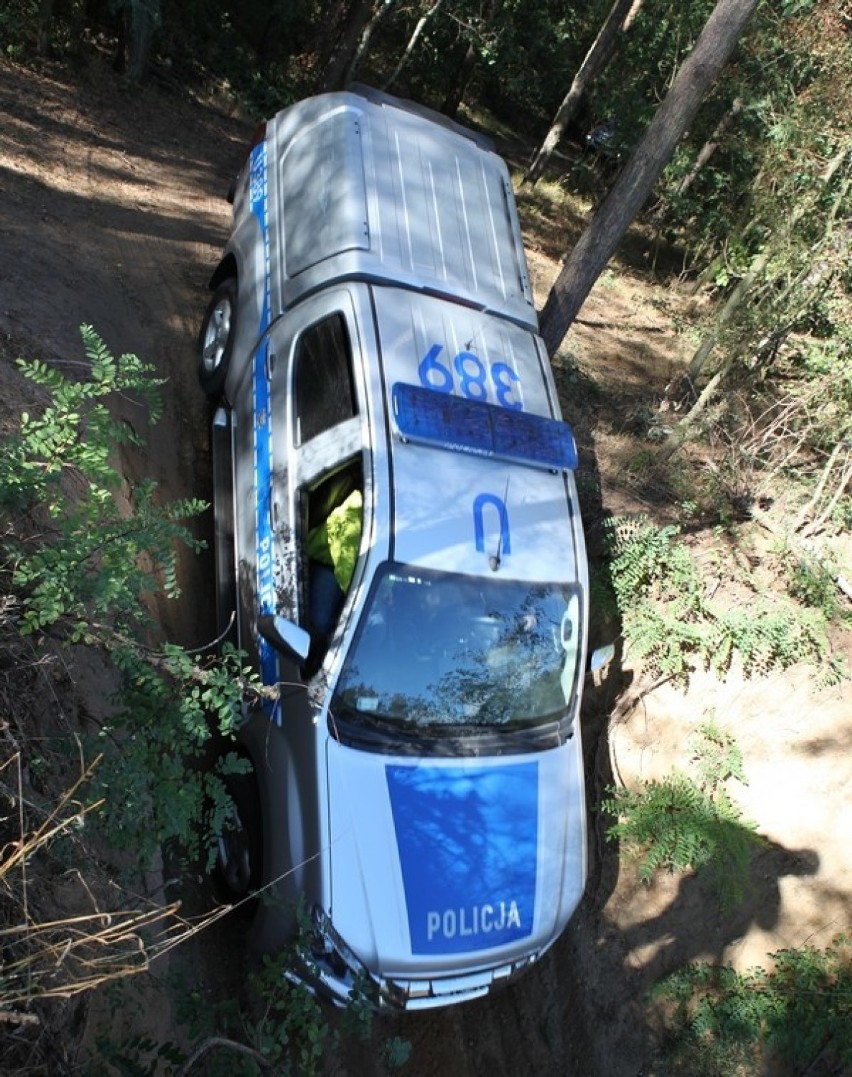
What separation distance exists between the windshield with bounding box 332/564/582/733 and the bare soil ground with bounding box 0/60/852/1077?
1.63m

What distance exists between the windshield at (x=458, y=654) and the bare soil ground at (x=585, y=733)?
1.63m

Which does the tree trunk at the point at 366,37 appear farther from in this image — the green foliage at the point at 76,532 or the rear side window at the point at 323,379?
the green foliage at the point at 76,532

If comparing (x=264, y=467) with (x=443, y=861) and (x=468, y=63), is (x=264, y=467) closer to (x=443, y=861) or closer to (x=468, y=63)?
(x=443, y=861)

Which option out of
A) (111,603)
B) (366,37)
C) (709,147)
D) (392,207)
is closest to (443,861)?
(111,603)

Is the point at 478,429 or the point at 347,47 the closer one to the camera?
the point at 478,429

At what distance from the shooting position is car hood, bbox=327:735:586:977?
11.6 feet

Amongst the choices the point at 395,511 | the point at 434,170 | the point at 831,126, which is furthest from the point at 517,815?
the point at 831,126

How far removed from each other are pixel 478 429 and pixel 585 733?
2809 millimetres

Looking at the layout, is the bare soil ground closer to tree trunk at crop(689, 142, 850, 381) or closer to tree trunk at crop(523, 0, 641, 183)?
tree trunk at crop(689, 142, 850, 381)

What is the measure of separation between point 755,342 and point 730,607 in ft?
8.59

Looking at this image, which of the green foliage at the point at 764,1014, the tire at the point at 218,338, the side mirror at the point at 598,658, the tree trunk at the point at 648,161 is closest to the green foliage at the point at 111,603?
the side mirror at the point at 598,658

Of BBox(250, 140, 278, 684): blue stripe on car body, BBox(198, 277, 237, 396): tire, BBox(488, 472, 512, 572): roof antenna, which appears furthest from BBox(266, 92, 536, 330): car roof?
BBox(488, 472, 512, 572): roof antenna

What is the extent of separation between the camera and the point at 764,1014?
15.9ft

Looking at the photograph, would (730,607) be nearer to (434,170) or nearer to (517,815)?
(517,815)
